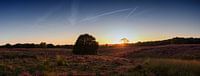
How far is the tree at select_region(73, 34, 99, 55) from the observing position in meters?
43.5

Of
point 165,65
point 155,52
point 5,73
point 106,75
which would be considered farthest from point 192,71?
point 155,52

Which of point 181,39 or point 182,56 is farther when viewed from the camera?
point 181,39

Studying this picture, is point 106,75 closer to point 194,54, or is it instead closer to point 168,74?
point 168,74

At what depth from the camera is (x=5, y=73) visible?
52.9 feet

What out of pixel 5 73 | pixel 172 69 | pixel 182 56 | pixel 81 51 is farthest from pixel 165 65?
pixel 81 51

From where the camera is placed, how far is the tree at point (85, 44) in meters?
43.5

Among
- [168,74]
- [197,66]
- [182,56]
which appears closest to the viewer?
[168,74]

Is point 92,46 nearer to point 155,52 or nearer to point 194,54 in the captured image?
point 155,52

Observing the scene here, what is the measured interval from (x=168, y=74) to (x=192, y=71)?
127 cm

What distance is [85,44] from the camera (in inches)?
1719

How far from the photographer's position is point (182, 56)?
36844 millimetres

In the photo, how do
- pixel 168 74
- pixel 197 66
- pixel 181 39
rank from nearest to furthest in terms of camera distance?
pixel 168 74, pixel 197 66, pixel 181 39

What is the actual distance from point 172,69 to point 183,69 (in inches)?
22.2

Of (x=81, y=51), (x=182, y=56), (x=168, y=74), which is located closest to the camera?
(x=168, y=74)
